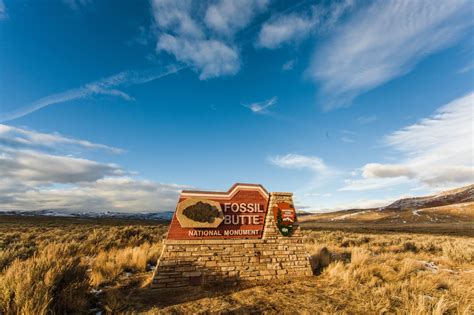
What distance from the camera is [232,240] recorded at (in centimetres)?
1030

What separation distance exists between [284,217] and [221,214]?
3027 millimetres

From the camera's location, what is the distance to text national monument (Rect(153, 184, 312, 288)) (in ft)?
30.8

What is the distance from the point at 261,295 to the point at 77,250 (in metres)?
12.8

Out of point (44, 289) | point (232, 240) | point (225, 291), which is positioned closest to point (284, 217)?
point (232, 240)

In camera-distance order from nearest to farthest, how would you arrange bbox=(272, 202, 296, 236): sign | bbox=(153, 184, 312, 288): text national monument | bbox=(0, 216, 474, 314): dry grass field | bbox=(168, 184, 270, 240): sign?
bbox=(0, 216, 474, 314): dry grass field → bbox=(153, 184, 312, 288): text national monument → bbox=(168, 184, 270, 240): sign → bbox=(272, 202, 296, 236): sign

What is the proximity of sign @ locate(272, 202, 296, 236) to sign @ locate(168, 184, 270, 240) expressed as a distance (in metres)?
0.59

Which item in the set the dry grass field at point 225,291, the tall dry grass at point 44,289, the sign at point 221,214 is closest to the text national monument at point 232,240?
the sign at point 221,214

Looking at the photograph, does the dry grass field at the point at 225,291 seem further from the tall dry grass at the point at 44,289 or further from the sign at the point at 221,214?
the sign at the point at 221,214

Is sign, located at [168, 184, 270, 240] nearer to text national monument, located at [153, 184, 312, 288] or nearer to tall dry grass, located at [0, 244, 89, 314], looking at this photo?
text national monument, located at [153, 184, 312, 288]

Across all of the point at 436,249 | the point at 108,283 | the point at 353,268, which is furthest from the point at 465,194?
the point at 108,283

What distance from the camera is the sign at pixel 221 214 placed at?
9.88 metres

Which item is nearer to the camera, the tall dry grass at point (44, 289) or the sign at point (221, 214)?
the tall dry grass at point (44, 289)

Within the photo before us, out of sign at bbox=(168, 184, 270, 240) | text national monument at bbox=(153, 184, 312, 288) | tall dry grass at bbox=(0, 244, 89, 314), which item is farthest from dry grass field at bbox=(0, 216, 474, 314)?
sign at bbox=(168, 184, 270, 240)

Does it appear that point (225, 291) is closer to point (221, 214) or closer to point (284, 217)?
point (221, 214)
